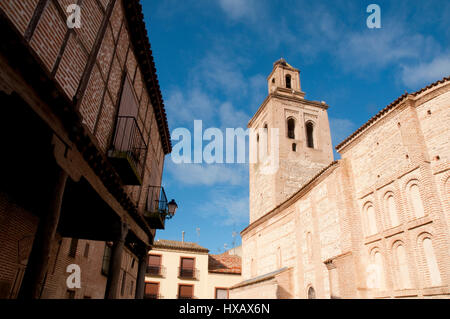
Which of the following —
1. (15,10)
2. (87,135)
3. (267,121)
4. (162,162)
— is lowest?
(87,135)

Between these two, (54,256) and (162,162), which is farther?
(162,162)

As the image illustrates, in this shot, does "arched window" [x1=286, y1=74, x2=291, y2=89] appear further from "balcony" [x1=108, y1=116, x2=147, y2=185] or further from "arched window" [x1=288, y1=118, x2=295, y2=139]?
"balcony" [x1=108, y1=116, x2=147, y2=185]

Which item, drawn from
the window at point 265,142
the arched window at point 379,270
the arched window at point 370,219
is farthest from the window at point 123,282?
the window at point 265,142

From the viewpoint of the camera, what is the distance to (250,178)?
30.6m

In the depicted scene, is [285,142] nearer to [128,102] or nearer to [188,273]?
[188,273]

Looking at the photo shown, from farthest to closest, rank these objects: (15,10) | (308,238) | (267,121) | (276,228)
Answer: (267,121), (276,228), (308,238), (15,10)

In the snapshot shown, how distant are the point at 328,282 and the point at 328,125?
18204 mm

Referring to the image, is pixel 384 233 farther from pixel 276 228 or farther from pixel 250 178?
pixel 250 178

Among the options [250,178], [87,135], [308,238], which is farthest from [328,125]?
[87,135]

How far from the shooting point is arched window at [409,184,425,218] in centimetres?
1033

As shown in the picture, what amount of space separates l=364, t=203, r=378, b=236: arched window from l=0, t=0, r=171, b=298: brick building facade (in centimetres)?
841

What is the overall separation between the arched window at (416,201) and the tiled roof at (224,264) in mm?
22337

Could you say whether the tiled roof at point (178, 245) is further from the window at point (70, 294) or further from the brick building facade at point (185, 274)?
the window at point (70, 294)

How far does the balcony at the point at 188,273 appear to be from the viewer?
2912cm
